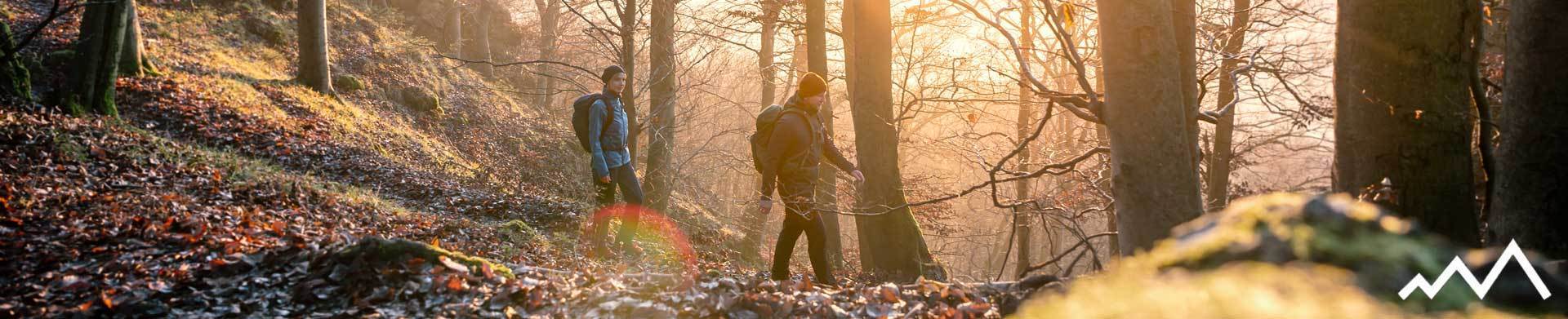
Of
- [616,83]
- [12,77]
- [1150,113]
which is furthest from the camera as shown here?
[12,77]

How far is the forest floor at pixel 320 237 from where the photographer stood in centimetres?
368

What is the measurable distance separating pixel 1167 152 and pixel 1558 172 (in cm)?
152

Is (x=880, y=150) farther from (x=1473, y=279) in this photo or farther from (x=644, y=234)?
(x=1473, y=279)

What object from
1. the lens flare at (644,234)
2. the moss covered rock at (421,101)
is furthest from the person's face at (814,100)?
the moss covered rock at (421,101)

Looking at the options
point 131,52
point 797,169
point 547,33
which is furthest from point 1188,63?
point 547,33

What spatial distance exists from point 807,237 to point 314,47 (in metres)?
12.8

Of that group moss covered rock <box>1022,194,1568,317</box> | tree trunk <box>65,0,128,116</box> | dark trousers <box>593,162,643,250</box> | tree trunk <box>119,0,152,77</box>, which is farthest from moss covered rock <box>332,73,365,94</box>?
moss covered rock <box>1022,194,1568,317</box>

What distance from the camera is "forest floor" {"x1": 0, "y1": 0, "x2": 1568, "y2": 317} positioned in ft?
12.1

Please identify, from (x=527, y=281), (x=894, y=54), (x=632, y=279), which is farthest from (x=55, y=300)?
(x=894, y=54)

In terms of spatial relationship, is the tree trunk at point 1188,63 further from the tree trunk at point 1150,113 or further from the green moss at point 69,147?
the green moss at point 69,147

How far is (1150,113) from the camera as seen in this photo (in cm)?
397

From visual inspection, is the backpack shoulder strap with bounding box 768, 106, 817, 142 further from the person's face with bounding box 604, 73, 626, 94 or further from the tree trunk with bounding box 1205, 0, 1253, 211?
the tree trunk with bounding box 1205, 0, 1253, 211

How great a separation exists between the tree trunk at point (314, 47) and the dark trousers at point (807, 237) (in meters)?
12.4

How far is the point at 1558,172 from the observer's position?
11.6 feet
